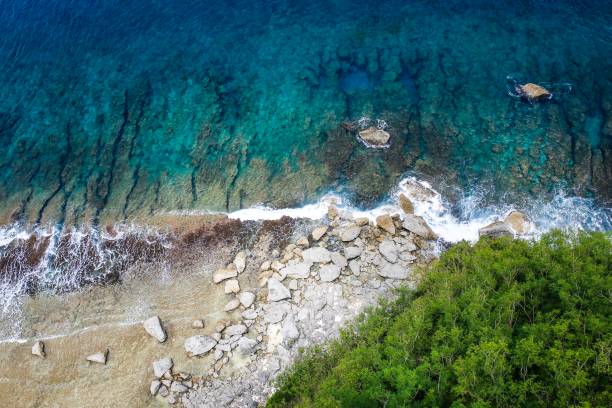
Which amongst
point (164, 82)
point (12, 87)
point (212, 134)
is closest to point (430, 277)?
point (212, 134)

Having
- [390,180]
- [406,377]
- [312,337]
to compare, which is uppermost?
[406,377]

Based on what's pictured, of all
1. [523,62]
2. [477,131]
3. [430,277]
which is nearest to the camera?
[430,277]

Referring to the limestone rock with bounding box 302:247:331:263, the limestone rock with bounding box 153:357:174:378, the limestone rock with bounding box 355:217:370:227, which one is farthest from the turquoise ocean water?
the limestone rock with bounding box 153:357:174:378

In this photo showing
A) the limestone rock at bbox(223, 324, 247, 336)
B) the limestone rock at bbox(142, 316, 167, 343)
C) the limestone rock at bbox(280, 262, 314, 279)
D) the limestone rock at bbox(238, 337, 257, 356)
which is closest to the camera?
A: the limestone rock at bbox(238, 337, 257, 356)

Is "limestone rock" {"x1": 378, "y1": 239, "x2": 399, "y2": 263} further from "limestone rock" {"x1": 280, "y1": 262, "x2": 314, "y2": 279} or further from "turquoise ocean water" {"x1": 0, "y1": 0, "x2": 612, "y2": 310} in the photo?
"limestone rock" {"x1": 280, "y1": 262, "x2": 314, "y2": 279}

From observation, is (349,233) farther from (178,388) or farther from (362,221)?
(178,388)

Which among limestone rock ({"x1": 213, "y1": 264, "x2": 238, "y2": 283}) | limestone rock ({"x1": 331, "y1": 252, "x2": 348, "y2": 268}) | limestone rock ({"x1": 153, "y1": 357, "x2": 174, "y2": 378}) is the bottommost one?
limestone rock ({"x1": 153, "y1": 357, "x2": 174, "y2": 378})

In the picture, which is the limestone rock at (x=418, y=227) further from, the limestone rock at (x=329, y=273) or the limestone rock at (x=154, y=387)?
the limestone rock at (x=154, y=387)

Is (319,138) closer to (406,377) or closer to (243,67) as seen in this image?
(243,67)
